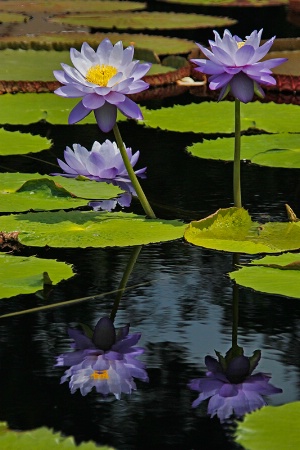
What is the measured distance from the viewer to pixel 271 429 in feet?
4.50

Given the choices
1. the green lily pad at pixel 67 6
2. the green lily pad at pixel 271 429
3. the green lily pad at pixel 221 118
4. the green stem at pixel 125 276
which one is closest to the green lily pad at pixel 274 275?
the green stem at pixel 125 276

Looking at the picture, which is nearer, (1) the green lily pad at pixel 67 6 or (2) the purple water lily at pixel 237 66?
(2) the purple water lily at pixel 237 66

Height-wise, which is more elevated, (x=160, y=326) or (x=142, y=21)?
(x=142, y=21)

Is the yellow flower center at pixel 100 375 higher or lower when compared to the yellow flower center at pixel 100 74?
lower

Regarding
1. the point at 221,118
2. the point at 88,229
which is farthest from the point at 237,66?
the point at 221,118

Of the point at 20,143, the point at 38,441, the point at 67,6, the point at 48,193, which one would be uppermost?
the point at 67,6

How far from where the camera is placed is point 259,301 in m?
1.97

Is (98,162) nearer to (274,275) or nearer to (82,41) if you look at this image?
(274,275)

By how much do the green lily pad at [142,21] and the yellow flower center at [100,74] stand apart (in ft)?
15.4

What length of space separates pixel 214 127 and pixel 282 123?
24 centimetres

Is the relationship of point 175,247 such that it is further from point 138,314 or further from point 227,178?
point 227,178

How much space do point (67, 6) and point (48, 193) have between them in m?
5.76

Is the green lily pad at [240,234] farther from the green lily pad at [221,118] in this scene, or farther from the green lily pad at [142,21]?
the green lily pad at [142,21]

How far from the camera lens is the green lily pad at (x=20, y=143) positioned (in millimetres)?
3240
